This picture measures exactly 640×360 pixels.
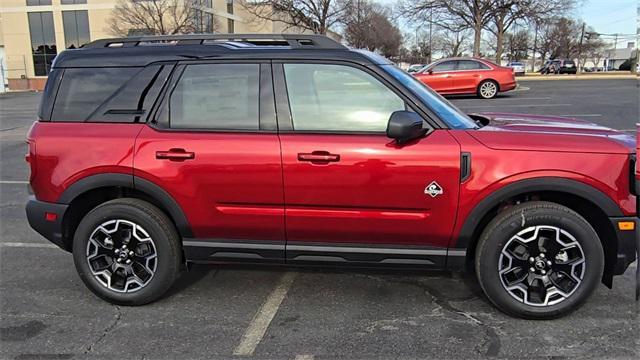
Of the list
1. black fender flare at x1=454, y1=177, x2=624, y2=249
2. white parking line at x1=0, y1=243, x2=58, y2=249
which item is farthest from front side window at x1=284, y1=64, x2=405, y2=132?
white parking line at x1=0, y1=243, x2=58, y2=249

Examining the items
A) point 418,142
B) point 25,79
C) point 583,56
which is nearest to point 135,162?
point 418,142

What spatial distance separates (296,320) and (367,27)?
46.9 meters

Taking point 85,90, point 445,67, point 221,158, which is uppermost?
point 445,67

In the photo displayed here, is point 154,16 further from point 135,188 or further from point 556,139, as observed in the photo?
point 556,139

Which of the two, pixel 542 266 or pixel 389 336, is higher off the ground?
pixel 542 266

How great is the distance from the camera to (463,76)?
1841cm

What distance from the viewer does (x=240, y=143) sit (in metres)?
3.50

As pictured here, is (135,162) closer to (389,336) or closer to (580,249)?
(389,336)

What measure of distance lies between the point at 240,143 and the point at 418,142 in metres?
1.16

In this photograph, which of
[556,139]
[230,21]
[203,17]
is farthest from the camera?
[230,21]

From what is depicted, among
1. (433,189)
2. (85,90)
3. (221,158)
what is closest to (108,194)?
(85,90)

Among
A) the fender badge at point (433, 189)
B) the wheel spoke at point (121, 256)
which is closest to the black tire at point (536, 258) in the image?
the fender badge at point (433, 189)

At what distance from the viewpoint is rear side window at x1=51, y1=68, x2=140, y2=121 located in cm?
374

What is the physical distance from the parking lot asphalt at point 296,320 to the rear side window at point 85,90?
137 centimetres
